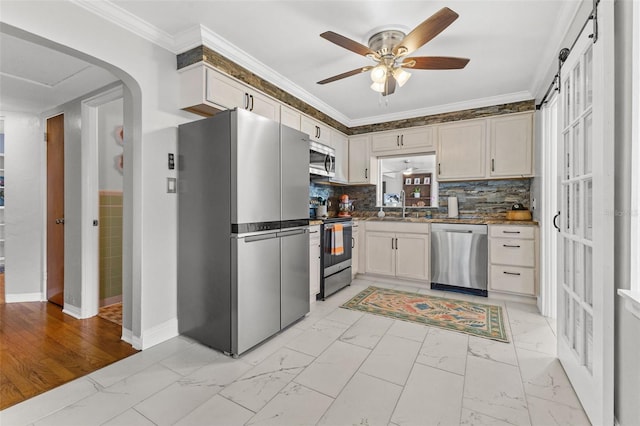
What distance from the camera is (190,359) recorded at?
2076mm

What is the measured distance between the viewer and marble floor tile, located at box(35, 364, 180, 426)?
149 centimetres

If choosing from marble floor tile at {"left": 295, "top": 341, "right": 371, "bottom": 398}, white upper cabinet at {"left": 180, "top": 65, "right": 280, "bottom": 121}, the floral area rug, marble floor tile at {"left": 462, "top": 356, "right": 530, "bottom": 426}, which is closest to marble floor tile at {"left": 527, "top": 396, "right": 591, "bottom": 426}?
marble floor tile at {"left": 462, "top": 356, "right": 530, "bottom": 426}

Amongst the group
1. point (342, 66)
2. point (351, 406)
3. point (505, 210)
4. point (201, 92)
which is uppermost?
point (342, 66)

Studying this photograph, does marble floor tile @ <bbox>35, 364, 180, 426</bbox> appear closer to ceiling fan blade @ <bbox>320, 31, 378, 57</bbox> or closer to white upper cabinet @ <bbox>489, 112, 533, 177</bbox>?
ceiling fan blade @ <bbox>320, 31, 378, 57</bbox>

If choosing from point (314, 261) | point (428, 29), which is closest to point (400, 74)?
point (428, 29)

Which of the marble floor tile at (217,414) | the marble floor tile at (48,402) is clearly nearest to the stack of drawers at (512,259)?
the marble floor tile at (217,414)

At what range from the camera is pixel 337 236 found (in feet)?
11.6

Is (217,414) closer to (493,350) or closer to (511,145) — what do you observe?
(493,350)

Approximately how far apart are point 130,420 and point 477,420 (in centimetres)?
180

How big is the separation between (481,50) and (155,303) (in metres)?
3.55

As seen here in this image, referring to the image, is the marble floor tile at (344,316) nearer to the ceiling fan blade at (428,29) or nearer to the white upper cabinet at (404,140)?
the ceiling fan blade at (428,29)

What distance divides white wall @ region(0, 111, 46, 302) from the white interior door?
16.8ft

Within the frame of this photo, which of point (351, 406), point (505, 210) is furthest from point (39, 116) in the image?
point (505, 210)

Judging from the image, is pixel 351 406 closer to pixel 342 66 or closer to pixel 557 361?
pixel 557 361
